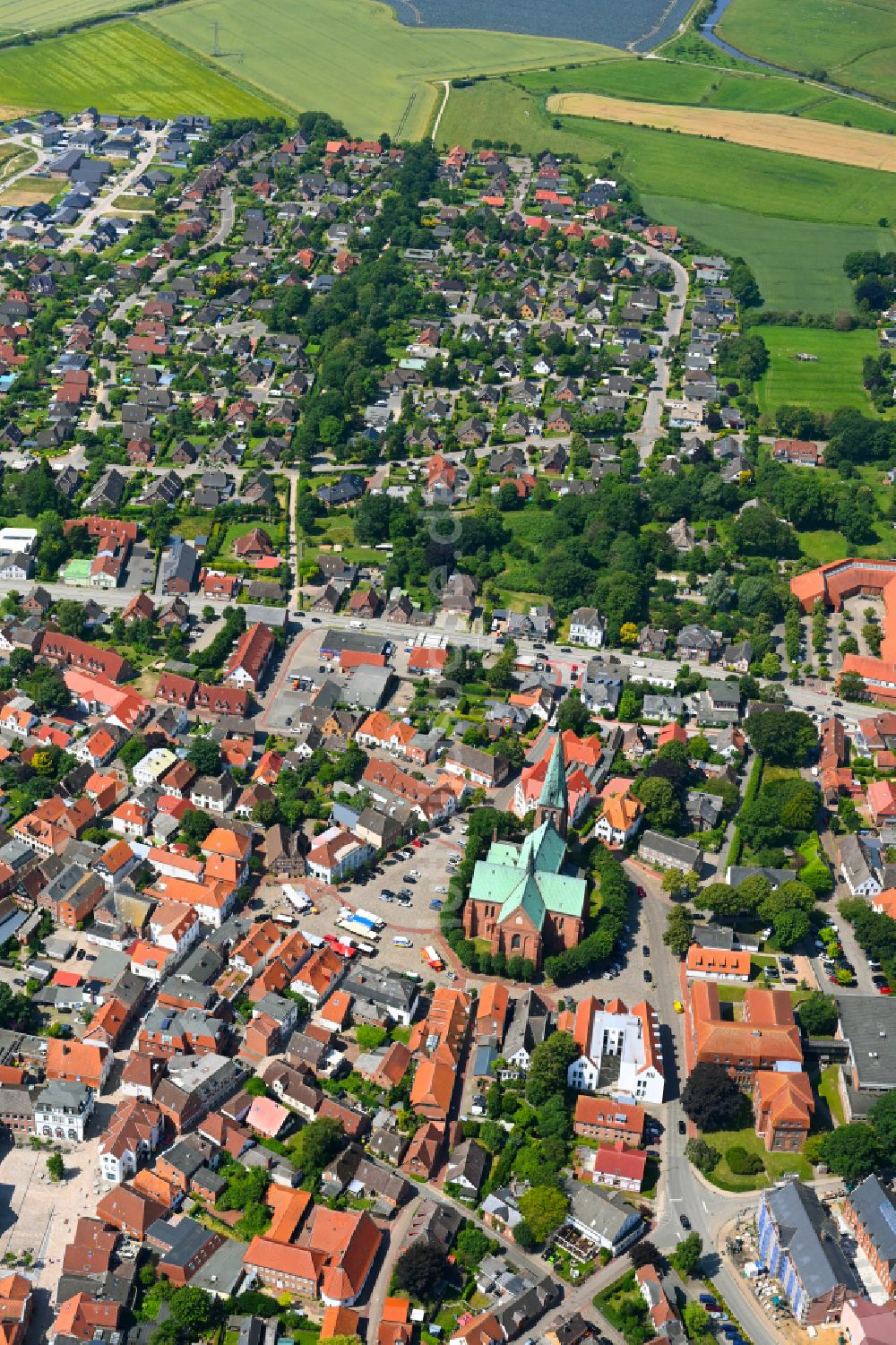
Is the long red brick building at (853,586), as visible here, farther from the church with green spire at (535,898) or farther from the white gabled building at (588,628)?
the church with green spire at (535,898)

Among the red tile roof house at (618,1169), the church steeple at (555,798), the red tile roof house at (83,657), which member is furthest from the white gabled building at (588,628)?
the red tile roof house at (618,1169)

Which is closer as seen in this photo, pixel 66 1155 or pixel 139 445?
pixel 66 1155

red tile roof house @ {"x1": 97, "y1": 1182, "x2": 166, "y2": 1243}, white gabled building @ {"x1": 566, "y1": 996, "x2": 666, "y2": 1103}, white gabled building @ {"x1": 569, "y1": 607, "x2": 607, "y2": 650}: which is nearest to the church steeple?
white gabled building @ {"x1": 566, "y1": 996, "x2": 666, "y2": 1103}

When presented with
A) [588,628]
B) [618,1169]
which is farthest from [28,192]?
[618,1169]

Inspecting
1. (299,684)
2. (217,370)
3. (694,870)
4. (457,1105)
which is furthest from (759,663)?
(217,370)

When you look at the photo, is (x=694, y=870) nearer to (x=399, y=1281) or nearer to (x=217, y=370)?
(x=399, y=1281)
